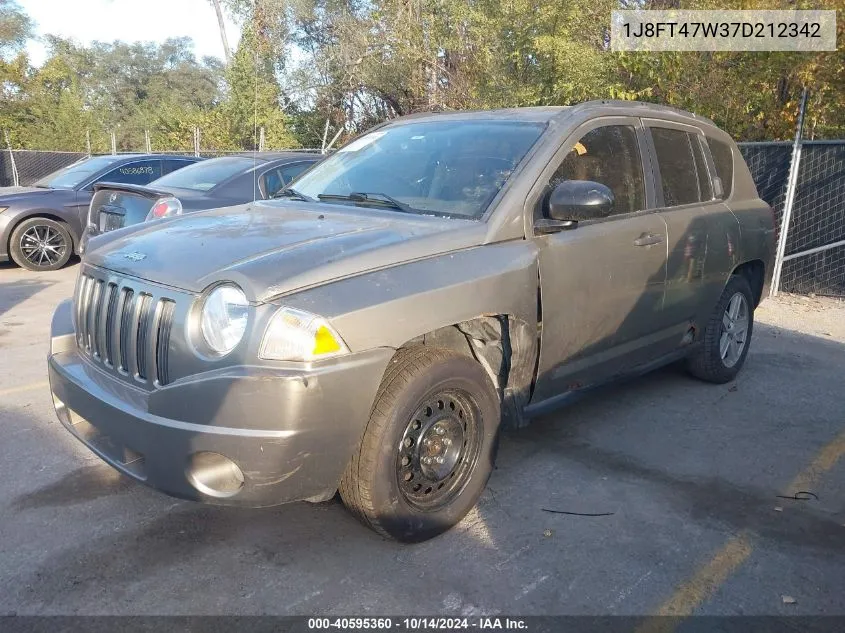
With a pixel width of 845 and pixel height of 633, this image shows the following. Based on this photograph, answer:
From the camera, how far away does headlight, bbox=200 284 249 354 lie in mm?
2711

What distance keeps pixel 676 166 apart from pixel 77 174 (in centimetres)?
939

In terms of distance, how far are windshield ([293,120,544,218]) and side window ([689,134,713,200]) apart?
1616 millimetres

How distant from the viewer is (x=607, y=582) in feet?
9.72

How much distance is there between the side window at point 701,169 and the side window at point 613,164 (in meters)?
0.82

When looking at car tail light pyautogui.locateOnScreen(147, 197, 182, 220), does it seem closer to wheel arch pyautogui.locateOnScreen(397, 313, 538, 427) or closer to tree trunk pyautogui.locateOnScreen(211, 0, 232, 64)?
wheel arch pyautogui.locateOnScreen(397, 313, 538, 427)

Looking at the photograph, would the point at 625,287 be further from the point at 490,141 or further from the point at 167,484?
the point at 167,484

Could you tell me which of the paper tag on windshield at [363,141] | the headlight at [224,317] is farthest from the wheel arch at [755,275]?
the headlight at [224,317]

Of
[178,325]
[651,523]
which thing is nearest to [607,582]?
[651,523]

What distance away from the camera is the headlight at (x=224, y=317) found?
2711 mm

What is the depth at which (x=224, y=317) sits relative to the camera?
2750 mm

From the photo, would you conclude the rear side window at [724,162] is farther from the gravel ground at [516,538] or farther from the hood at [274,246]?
the hood at [274,246]

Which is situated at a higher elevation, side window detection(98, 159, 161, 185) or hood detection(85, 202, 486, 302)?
side window detection(98, 159, 161, 185)

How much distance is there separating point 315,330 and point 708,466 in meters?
2.56

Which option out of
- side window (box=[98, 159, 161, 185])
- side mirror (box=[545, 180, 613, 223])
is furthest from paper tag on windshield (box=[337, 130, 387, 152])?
side window (box=[98, 159, 161, 185])
